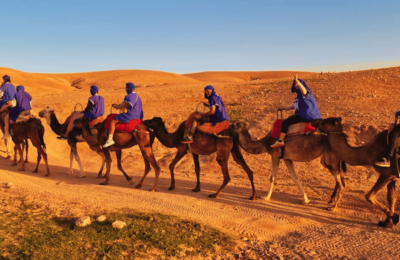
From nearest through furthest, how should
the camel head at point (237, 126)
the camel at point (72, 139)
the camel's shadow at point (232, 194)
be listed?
the camel's shadow at point (232, 194) → the camel head at point (237, 126) → the camel at point (72, 139)

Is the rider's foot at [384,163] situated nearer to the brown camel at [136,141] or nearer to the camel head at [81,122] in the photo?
the brown camel at [136,141]

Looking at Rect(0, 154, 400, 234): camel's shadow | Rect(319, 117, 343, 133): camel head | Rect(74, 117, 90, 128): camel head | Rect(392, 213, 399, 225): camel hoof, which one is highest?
Rect(319, 117, 343, 133): camel head

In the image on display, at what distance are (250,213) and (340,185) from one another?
2.34 meters

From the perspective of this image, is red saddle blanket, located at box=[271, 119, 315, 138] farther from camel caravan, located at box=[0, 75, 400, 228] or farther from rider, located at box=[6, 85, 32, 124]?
rider, located at box=[6, 85, 32, 124]

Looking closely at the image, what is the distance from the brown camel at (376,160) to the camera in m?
7.18

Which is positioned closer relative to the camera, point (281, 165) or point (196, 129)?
point (196, 129)

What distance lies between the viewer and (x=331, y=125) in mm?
8211

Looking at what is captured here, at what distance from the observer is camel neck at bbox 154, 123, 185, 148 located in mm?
10516

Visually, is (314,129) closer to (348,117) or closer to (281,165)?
(281,165)

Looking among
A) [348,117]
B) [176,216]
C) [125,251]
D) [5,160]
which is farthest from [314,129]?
[5,160]

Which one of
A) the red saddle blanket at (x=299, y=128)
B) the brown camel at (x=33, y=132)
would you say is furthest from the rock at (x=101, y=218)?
the brown camel at (x=33, y=132)

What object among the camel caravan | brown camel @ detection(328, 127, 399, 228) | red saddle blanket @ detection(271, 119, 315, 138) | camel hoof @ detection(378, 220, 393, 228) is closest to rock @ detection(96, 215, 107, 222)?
the camel caravan

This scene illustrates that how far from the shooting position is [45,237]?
628 centimetres

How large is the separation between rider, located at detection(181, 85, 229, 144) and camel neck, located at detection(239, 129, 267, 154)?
68 cm
